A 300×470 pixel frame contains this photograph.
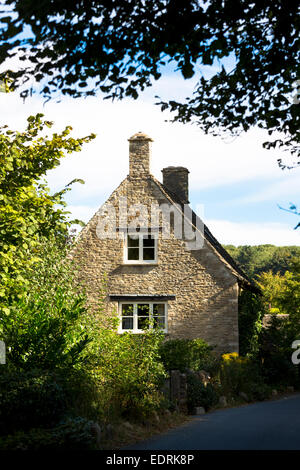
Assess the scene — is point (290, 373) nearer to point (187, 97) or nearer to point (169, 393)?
point (169, 393)

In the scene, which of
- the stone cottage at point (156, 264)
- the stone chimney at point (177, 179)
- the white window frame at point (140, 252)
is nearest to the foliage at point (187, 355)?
the stone cottage at point (156, 264)

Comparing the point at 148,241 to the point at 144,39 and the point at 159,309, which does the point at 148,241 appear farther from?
the point at 144,39

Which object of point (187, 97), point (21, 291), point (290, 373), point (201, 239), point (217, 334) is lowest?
point (290, 373)

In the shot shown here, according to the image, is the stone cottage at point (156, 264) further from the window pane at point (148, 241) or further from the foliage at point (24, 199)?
the foliage at point (24, 199)

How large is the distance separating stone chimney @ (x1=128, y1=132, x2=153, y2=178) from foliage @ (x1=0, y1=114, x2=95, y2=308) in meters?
11.8

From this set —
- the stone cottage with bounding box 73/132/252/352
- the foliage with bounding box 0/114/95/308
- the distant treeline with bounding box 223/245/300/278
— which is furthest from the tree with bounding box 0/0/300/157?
the distant treeline with bounding box 223/245/300/278

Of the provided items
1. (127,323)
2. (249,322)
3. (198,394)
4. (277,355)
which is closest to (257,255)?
(249,322)

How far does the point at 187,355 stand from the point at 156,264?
605 cm

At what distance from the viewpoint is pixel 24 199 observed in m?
11.1

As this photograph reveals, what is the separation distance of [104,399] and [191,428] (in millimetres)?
2074

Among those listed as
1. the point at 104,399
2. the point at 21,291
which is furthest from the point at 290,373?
the point at 21,291

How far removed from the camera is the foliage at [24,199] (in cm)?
1031

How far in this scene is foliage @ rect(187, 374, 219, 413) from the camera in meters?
14.7

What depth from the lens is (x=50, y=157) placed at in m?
12.0
